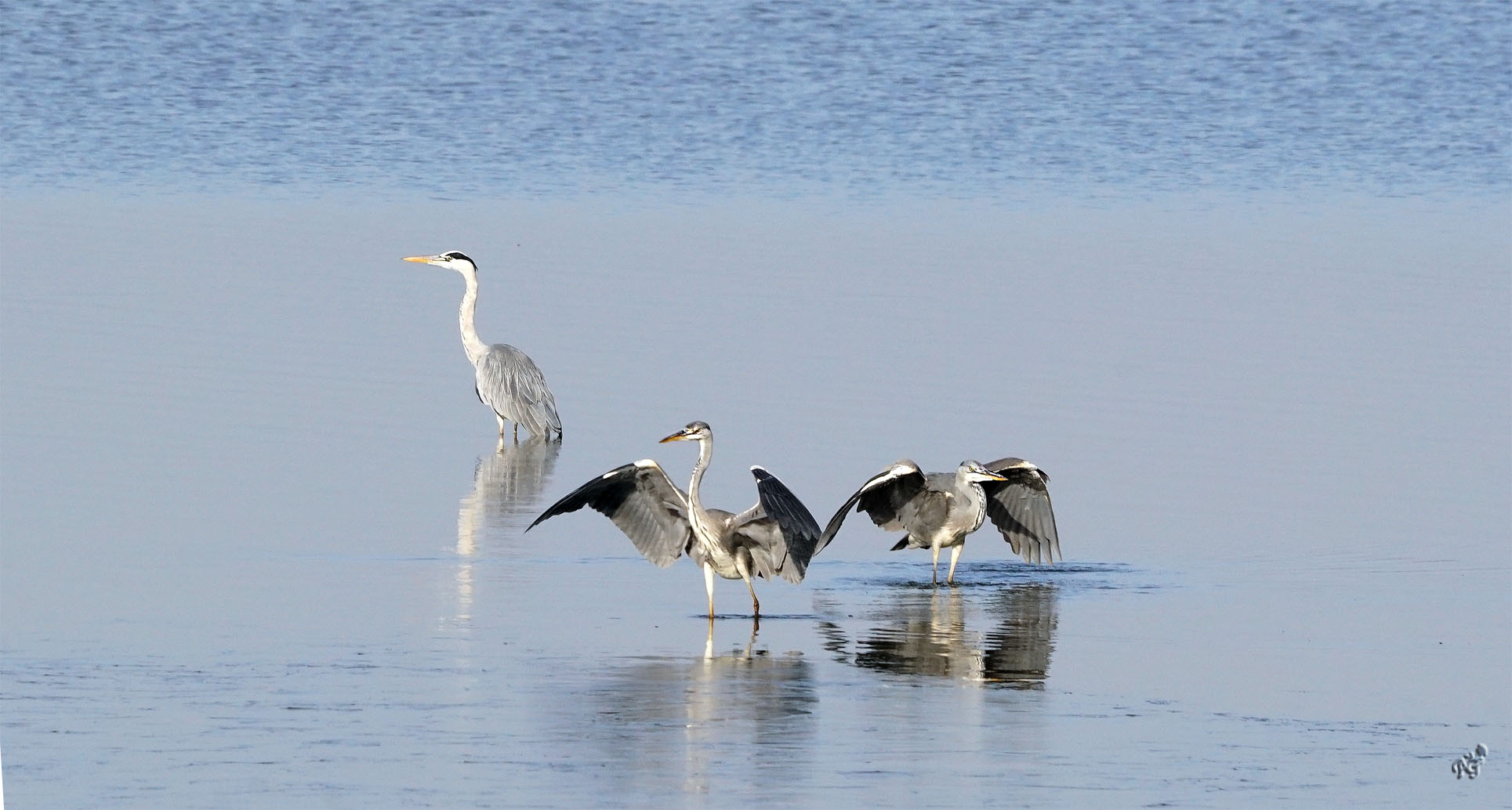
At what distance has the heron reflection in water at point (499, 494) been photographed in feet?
48.2

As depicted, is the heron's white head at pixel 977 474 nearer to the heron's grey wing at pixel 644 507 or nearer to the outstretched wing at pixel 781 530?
the outstretched wing at pixel 781 530

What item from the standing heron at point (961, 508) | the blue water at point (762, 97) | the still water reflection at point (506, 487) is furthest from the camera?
the blue water at point (762, 97)

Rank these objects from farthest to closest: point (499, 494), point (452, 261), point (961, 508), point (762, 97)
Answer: point (762, 97) < point (452, 261) < point (499, 494) < point (961, 508)

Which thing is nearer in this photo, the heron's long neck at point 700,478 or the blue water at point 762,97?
the heron's long neck at point 700,478

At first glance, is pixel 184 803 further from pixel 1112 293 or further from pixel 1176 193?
pixel 1176 193

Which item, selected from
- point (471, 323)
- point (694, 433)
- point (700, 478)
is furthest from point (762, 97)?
point (700, 478)

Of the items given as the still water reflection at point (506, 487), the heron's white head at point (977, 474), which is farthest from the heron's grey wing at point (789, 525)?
the still water reflection at point (506, 487)

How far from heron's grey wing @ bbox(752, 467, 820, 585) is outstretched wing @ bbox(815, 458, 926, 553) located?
0.56 meters

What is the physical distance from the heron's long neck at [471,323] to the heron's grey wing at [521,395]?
2.72ft

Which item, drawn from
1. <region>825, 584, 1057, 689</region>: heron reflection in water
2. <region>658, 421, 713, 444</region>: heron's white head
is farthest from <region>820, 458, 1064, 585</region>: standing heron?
<region>658, 421, 713, 444</region>: heron's white head

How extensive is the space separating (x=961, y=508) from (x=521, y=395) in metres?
6.14

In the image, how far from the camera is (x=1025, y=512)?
15.5 metres

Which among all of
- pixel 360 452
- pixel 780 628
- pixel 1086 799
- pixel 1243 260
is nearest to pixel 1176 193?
pixel 1243 260

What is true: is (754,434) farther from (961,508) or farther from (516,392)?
(961,508)
